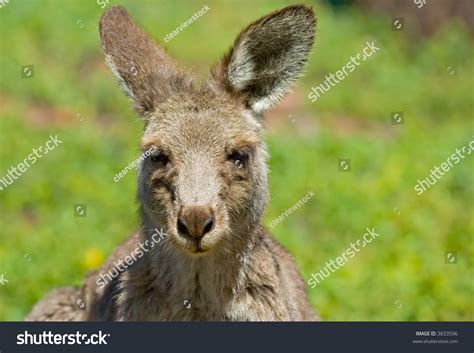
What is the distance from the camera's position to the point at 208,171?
17.9 feet

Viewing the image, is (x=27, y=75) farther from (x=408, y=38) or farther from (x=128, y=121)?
(x=408, y=38)

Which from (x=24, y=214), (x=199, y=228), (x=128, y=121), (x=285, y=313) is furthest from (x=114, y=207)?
(x=199, y=228)

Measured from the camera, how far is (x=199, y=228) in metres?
5.14

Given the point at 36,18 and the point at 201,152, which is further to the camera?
the point at 36,18

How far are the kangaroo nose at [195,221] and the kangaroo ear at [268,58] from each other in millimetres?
1024

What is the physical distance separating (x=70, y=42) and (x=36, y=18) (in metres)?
1.08

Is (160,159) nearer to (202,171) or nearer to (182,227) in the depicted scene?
(202,171)

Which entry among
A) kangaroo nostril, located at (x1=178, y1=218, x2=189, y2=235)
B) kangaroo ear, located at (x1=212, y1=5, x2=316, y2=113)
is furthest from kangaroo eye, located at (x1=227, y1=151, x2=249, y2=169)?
kangaroo nostril, located at (x1=178, y1=218, x2=189, y2=235)

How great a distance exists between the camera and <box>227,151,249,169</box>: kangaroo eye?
5.62 meters

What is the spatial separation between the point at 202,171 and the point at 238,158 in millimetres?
300

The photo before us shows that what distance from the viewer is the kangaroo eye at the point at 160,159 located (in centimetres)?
562

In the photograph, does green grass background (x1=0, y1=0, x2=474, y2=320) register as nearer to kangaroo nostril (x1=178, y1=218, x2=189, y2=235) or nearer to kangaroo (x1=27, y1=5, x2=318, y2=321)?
kangaroo (x1=27, y1=5, x2=318, y2=321)

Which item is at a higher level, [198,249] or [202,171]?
[202,171]

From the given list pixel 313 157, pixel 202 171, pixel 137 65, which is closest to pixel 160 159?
pixel 202 171
